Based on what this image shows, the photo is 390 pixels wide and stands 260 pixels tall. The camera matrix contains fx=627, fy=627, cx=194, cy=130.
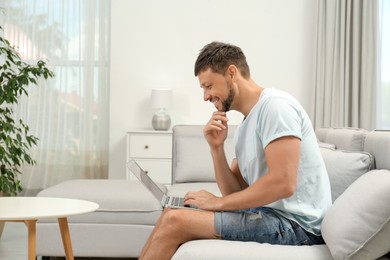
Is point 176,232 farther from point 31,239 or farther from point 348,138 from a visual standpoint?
point 348,138

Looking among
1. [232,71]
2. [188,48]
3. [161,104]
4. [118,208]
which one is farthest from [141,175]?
[188,48]

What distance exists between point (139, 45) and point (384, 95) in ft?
7.54

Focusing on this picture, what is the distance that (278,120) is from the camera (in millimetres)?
2021

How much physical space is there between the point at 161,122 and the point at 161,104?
0.16 metres

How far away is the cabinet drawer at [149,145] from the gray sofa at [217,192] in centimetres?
99

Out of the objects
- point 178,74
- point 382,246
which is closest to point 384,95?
point 178,74

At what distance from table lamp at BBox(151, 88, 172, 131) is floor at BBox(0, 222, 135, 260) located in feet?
4.78

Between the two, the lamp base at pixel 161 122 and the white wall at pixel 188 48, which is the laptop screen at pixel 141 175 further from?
the white wall at pixel 188 48

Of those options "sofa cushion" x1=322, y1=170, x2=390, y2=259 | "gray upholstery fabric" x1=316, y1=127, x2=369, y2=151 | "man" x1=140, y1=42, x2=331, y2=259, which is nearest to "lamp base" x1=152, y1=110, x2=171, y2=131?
"gray upholstery fabric" x1=316, y1=127, x2=369, y2=151

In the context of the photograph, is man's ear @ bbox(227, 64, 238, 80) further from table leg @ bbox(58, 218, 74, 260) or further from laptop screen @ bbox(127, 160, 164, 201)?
table leg @ bbox(58, 218, 74, 260)

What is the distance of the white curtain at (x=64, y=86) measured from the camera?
19.6ft

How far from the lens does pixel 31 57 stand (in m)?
6.01

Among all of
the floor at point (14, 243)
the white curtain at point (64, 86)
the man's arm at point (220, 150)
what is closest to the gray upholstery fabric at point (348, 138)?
the man's arm at point (220, 150)

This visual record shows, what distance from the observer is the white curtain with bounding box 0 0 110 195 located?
5.98 meters
